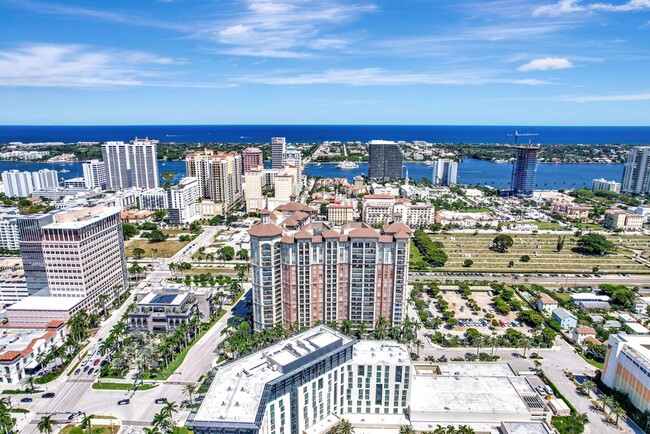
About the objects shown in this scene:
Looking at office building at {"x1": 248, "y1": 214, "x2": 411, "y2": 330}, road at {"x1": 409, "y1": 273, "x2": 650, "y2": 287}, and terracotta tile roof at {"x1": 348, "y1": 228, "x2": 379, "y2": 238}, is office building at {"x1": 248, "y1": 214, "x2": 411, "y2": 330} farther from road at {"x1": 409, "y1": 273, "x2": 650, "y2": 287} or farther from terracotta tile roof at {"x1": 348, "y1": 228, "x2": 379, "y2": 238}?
road at {"x1": 409, "y1": 273, "x2": 650, "y2": 287}

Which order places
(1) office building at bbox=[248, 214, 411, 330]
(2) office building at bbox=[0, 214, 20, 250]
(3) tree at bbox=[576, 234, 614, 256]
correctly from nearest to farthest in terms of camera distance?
(1) office building at bbox=[248, 214, 411, 330], (2) office building at bbox=[0, 214, 20, 250], (3) tree at bbox=[576, 234, 614, 256]

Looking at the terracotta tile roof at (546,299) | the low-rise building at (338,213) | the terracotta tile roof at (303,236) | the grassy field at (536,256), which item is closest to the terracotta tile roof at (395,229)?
the terracotta tile roof at (303,236)

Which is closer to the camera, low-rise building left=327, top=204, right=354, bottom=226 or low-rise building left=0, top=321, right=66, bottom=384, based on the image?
low-rise building left=0, top=321, right=66, bottom=384

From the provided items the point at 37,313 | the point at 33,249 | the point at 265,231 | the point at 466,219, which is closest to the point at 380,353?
the point at 265,231

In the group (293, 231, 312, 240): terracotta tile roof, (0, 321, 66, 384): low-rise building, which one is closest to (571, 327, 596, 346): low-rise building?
(293, 231, 312, 240): terracotta tile roof

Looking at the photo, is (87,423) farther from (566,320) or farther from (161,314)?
(566,320)
